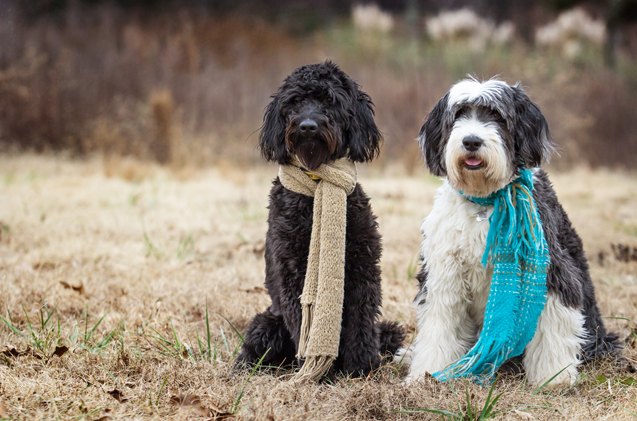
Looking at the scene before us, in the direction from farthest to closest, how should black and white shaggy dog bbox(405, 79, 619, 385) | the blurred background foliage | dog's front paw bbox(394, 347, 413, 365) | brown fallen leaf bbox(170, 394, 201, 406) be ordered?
the blurred background foliage < dog's front paw bbox(394, 347, 413, 365) < black and white shaggy dog bbox(405, 79, 619, 385) < brown fallen leaf bbox(170, 394, 201, 406)

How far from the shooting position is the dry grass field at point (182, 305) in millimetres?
3191

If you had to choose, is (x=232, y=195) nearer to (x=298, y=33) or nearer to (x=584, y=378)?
(x=584, y=378)

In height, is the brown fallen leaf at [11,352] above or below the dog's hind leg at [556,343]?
below

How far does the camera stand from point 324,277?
11.4ft

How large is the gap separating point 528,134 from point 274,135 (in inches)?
46.7

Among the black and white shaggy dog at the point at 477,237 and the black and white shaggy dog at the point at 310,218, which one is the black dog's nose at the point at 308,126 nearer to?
the black and white shaggy dog at the point at 310,218

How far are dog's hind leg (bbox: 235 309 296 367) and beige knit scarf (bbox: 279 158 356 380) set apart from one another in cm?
23

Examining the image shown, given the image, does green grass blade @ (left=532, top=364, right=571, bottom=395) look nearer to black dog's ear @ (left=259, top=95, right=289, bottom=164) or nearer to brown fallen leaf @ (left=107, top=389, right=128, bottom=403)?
black dog's ear @ (left=259, top=95, right=289, bottom=164)

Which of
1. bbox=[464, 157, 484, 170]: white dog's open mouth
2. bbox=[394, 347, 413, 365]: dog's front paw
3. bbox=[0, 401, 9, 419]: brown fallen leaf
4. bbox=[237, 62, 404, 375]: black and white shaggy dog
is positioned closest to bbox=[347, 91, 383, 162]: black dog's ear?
bbox=[237, 62, 404, 375]: black and white shaggy dog

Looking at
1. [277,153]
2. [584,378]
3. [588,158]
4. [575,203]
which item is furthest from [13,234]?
[588,158]

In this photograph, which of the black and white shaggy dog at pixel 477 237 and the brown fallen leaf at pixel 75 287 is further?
the brown fallen leaf at pixel 75 287

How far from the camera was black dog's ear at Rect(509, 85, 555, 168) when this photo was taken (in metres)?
3.53

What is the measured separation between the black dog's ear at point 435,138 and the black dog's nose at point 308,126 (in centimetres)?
62

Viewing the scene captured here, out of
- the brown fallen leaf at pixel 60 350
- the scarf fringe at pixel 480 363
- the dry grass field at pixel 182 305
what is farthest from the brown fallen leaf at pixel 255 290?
the scarf fringe at pixel 480 363
